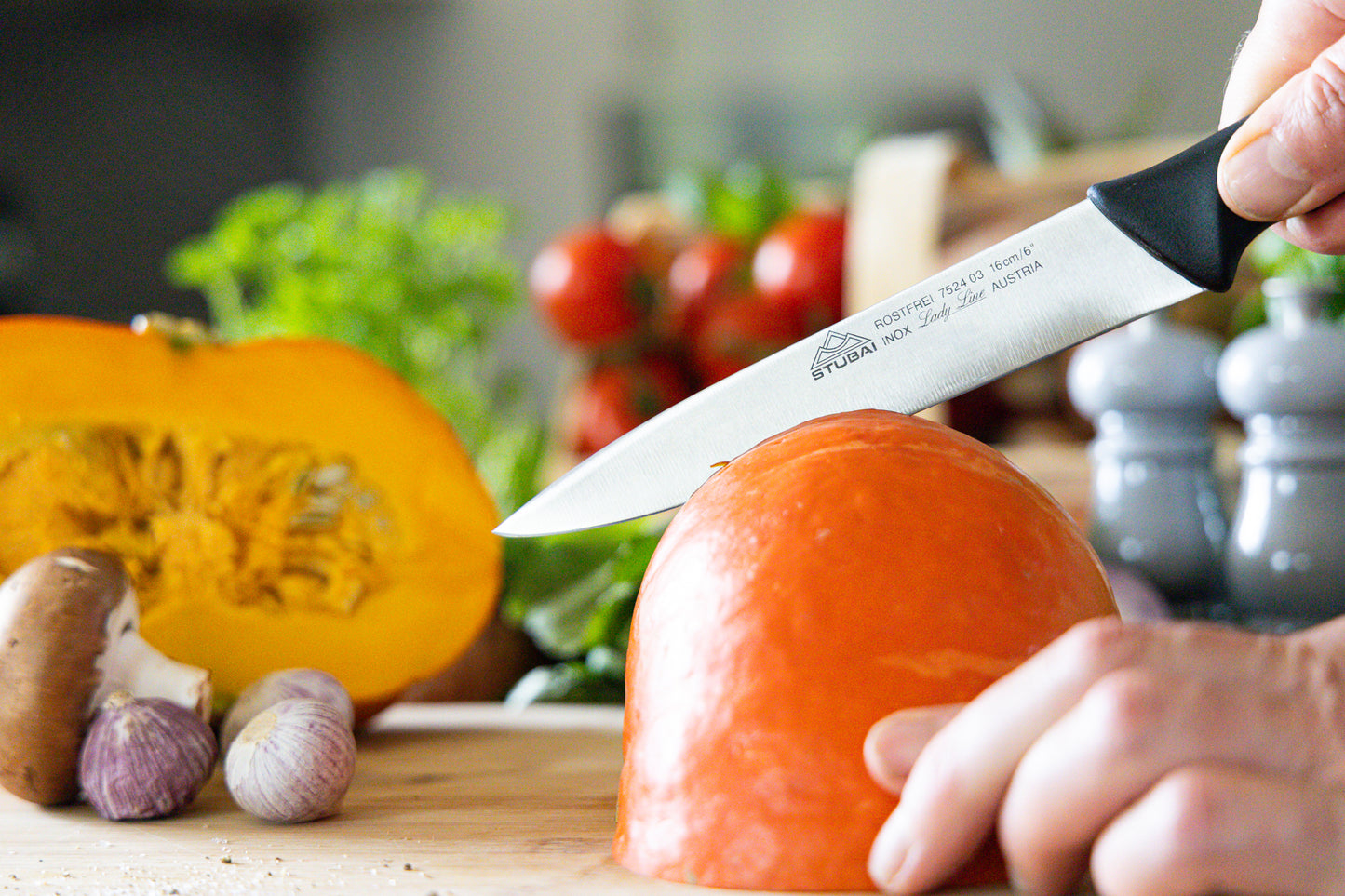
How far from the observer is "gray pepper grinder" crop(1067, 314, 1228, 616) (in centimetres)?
103

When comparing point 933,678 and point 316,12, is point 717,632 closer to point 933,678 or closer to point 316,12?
point 933,678

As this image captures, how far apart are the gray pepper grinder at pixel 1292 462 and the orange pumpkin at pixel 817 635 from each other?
1.44 feet

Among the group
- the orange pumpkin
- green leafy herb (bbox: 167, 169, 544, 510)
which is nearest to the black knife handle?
the orange pumpkin

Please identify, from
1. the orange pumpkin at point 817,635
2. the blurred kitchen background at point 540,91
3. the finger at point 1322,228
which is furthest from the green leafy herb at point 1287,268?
the blurred kitchen background at point 540,91

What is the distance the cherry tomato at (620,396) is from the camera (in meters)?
1.99

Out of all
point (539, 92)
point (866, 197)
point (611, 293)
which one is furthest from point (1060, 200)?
point (539, 92)

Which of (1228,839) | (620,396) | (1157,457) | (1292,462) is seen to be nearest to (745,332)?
(620,396)

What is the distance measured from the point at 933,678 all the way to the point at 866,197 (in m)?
1.20

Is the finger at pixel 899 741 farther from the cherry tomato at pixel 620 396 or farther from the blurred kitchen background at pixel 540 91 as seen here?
the blurred kitchen background at pixel 540 91

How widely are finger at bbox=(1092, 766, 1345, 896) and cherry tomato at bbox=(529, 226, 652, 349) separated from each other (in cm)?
169

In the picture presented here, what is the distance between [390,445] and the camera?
0.95m

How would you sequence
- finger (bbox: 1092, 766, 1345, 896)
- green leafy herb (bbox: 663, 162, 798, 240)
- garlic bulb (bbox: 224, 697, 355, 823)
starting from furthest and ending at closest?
green leafy herb (bbox: 663, 162, 798, 240)
garlic bulb (bbox: 224, 697, 355, 823)
finger (bbox: 1092, 766, 1345, 896)

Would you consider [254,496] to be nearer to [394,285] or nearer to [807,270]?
[394,285]

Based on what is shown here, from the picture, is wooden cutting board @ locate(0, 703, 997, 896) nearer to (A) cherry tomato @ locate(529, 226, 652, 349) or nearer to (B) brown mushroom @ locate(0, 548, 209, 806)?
(B) brown mushroom @ locate(0, 548, 209, 806)
